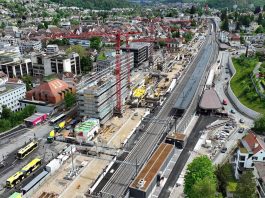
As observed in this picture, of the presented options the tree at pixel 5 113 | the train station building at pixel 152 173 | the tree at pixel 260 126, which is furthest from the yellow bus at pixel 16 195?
the tree at pixel 260 126

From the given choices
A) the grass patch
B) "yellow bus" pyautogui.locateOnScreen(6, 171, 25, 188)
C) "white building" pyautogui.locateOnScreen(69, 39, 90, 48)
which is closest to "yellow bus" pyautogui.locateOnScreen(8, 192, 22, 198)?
"yellow bus" pyautogui.locateOnScreen(6, 171, 25, 188)

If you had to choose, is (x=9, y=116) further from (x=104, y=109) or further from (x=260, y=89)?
(x=260, y=89)

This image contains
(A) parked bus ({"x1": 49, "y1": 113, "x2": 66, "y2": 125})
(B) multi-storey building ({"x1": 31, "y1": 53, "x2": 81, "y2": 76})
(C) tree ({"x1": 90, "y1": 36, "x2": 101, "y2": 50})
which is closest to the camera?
(A) parked bus ({"x1": 49, "y1": 113, "x2": 66, "y2": 125})

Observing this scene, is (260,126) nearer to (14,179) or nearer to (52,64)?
(14,179)

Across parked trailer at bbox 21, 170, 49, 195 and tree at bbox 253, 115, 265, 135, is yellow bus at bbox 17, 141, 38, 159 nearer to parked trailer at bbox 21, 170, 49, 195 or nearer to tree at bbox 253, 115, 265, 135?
parked trailer at bbox 21, 170, 49, 195

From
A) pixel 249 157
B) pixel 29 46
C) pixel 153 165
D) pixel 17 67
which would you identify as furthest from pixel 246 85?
pixel 29 46

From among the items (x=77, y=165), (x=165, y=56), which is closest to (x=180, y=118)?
(x=77, y=165)

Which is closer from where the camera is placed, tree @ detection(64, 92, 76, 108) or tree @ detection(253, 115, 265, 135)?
tree @ detection(253, 115, 265, 135)
